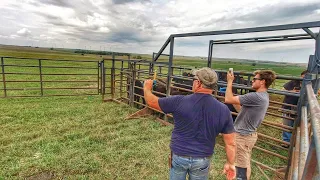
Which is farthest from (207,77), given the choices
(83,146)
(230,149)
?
(83,146)

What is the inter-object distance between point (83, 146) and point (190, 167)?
9.06 ft

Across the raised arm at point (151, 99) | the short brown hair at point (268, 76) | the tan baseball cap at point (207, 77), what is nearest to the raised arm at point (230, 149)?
the tan baseball cap at point (207, 77)

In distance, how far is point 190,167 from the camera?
1.85 meters

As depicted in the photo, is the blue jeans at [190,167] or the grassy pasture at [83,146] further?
the grassy pasture at [83,146]

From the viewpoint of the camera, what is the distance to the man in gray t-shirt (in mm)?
2480

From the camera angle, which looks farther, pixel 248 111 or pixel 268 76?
pixel 248 111

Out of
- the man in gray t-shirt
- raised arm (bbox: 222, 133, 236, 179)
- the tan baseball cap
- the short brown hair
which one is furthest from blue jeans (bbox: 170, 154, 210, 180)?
the short brown hair

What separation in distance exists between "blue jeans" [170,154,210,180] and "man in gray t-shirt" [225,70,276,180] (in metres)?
0.96

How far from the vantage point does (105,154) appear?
12.1 ft

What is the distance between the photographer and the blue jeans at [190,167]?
1827mm

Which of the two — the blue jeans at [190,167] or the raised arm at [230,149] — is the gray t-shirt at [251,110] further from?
the blue jeans at [190,167]

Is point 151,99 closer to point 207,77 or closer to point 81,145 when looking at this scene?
point 207,77

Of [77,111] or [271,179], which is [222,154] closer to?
[271,179]

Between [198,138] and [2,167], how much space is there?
10.3 ft
